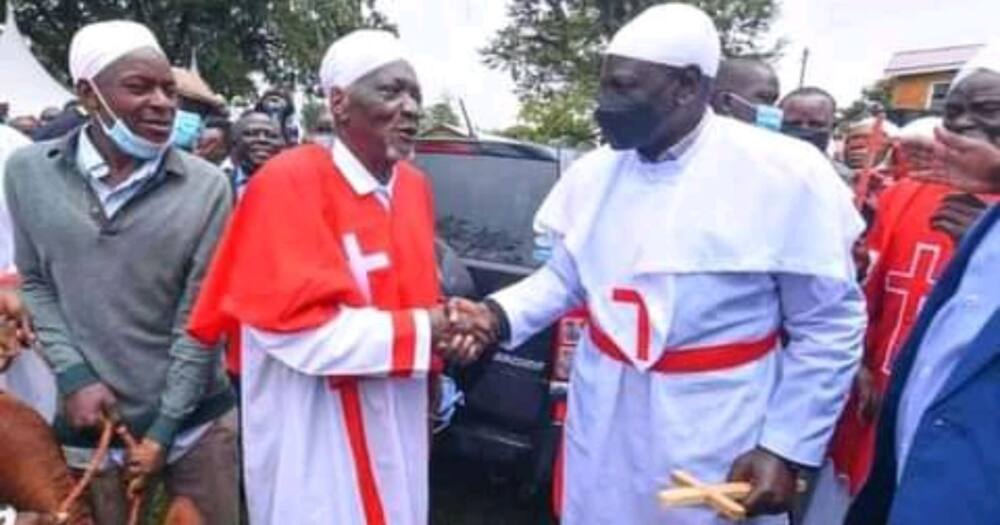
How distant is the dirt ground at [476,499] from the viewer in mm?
5309

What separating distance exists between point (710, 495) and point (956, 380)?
0.68 metres

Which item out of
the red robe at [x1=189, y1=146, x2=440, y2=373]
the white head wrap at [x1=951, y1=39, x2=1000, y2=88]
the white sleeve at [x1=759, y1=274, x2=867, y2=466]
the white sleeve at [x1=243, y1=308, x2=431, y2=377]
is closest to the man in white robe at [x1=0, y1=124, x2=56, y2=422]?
the red robe at [x1=189, y1=146, x2=440, y2=373]

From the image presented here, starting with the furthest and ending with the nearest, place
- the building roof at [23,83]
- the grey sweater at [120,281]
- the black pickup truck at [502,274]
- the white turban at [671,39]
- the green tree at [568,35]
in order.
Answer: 1. the green tree at [568,35]
2. the building roof at [23,83]
3. the black pickup truck at [502,274]
4. the grey sweater at [120,281]
5. the white turban at [671,39]

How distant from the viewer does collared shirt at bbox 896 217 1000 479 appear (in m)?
1.95

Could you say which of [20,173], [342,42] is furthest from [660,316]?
[20,173]

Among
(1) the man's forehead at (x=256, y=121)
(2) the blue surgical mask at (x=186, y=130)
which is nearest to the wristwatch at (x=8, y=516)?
(2) the blue surgical mask at (x=186, y=130)

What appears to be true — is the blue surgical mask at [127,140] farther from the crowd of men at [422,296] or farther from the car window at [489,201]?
the car window at [489,201]

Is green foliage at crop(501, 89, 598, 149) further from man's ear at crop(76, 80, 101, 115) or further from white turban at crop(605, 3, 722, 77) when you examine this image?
white turban at crop(605, 3, 722, 77)

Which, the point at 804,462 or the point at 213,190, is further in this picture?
the point at 213,190

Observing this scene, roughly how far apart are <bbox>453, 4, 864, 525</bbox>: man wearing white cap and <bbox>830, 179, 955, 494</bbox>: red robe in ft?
1.56

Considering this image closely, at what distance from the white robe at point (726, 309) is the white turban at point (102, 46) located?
58.5 inches

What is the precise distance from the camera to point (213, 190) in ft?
10.3

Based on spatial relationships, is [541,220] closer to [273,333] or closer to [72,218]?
[273,333]

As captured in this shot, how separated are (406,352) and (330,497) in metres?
0.44
